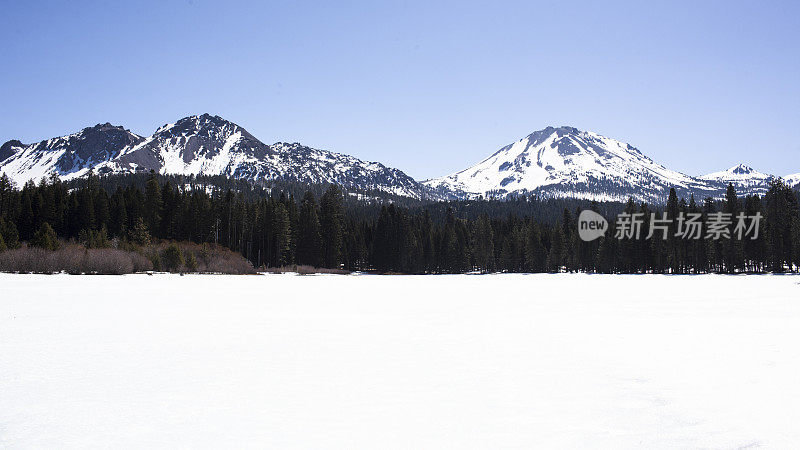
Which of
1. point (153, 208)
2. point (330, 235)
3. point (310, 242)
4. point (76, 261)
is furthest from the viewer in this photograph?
point (330, 235)

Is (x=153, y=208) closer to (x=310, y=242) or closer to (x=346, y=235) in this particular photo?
(x=310, y=242)

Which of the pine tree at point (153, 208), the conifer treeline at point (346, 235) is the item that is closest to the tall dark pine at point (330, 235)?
the conifer treeline at point (346, 235)

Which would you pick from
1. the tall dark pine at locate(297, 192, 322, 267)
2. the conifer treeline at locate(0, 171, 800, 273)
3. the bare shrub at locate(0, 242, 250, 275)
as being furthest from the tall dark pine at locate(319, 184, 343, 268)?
the bare shrub at locate(0, 242, 250, 275)

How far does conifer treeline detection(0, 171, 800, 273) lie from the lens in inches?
2965

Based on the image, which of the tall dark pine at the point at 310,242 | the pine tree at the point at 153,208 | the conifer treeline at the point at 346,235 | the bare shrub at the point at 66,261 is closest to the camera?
the bare shrub at the point at 66,261
